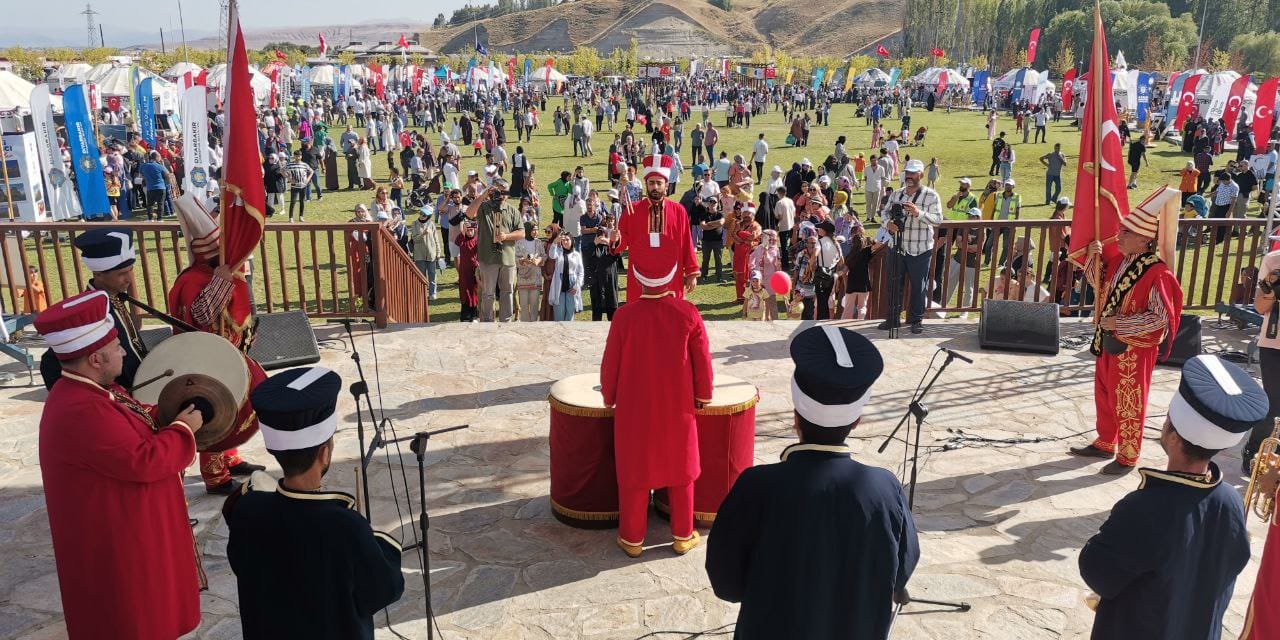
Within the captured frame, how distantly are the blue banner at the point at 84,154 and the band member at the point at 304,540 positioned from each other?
21.0 meters

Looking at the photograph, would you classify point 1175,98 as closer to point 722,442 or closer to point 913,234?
point 913,234

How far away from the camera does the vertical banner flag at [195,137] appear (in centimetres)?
1786

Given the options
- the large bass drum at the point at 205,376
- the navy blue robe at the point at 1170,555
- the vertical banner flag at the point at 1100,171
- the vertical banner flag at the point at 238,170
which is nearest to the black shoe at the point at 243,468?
the vertical banner flag at the point at 238,170

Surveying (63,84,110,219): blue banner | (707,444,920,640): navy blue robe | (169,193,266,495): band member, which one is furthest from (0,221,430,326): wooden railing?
(63,84,110,219): blue banner

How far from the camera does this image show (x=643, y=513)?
5.35m

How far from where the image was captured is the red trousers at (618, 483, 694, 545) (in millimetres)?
5297

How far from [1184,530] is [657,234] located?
3020 mm

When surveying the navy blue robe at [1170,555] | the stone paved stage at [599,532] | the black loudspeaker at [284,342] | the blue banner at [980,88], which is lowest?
the stone paved stage at [599,532]

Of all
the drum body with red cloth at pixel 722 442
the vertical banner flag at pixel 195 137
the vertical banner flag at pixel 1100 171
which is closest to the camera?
the drum body with red cloth at pixel 722 442

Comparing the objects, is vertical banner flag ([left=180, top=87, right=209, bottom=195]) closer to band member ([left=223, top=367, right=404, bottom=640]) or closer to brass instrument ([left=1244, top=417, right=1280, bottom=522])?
band member ([left=223, top=367, right=404, bottom=640])

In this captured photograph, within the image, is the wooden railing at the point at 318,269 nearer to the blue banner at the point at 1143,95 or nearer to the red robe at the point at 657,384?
the red robe at the point at 657,384

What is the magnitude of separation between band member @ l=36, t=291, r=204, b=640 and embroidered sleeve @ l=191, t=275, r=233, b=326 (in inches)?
73.9

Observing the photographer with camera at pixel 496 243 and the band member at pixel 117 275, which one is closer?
the band member at pixel 117 275

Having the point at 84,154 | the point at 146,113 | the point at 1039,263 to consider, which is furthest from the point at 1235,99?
the point at 146,113
